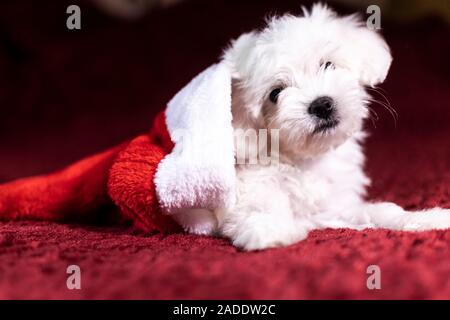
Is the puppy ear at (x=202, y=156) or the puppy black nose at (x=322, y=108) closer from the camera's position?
the puppy ear at (x=202, y=156)

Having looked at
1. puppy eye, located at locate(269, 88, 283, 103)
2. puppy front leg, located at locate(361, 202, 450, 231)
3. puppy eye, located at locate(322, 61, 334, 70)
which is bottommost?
puppy front leg, located at locate(361, 202, 450, 231)

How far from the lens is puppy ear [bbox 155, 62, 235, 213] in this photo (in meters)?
1.30

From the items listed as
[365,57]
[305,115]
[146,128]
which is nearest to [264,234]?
[305,115]

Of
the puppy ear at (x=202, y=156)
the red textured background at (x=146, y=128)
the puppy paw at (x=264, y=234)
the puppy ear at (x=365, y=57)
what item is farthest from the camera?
the puppy ear at (x=365, y=57)

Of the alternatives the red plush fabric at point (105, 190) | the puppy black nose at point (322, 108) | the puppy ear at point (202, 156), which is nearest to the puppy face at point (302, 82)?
the puppy black nose at point (322, 108)

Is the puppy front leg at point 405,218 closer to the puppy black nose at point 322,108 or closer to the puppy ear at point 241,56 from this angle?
the puppy black nose at point 322,108

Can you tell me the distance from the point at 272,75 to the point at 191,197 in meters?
0.39

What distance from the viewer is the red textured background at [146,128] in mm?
975

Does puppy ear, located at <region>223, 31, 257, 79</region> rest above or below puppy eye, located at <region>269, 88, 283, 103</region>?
above

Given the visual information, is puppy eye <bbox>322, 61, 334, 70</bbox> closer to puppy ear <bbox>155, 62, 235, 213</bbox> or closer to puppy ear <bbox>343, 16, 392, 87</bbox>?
puppy ear <bbox>343, 16, 392, 87</bbox>

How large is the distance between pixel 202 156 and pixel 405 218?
0.54 m

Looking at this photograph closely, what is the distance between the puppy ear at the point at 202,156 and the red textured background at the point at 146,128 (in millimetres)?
107

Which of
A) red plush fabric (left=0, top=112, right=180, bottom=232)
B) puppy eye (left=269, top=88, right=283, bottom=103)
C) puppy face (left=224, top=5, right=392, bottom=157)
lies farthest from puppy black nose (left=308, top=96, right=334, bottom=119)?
red plush fabric (left=0, top=112, right=180, bottom=232)

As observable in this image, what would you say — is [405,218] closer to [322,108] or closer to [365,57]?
[322,108]
